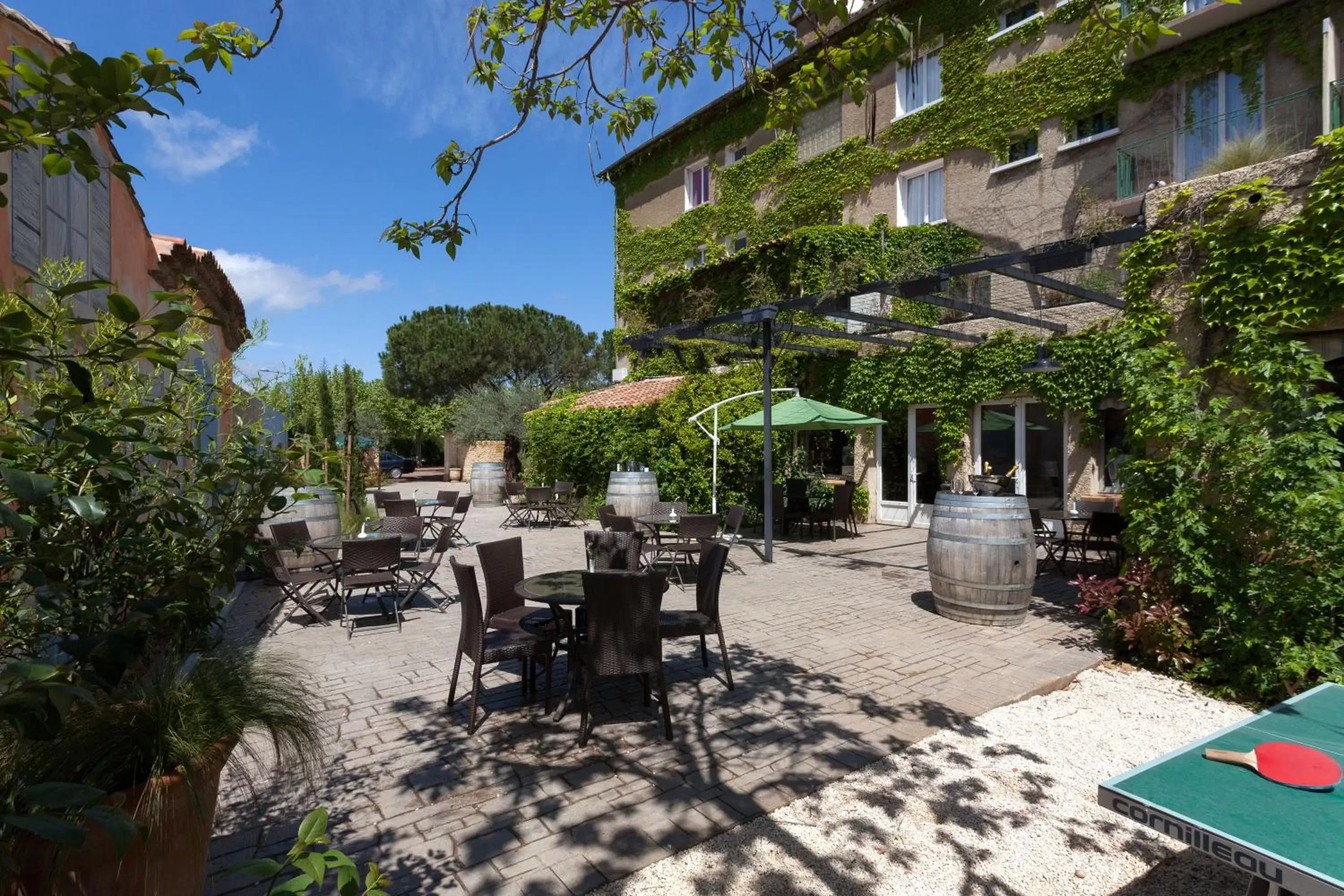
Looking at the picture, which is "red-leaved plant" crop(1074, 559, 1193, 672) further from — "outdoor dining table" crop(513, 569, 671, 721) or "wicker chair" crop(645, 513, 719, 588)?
"wicker chair" crop(645, 513, 719, 588)

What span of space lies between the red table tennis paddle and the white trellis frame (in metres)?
9.15

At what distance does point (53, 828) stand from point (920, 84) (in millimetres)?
18829

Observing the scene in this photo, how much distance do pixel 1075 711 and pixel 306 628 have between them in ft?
20.5

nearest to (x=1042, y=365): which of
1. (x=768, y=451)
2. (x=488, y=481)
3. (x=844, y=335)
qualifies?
(x=844, y=335)

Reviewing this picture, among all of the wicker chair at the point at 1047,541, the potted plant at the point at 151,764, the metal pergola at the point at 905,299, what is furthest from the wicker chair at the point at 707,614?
the wicker chair at the point at 1047,541

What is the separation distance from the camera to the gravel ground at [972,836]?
2.56 m

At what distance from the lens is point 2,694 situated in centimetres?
109

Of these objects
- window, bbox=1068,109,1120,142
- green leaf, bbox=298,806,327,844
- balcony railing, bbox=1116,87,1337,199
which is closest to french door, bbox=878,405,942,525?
balcony railing, bbox=1116,87,1337,199

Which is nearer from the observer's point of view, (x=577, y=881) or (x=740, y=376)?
(x=577, y=881)

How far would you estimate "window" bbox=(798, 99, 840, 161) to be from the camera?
57.5ft

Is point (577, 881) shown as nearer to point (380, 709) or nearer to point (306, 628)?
point (380, 709)

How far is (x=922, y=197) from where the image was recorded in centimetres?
1606

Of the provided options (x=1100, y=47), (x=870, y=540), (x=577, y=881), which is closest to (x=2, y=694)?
(x=577, y=881)

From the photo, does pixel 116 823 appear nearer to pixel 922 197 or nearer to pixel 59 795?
pixel 59 795
